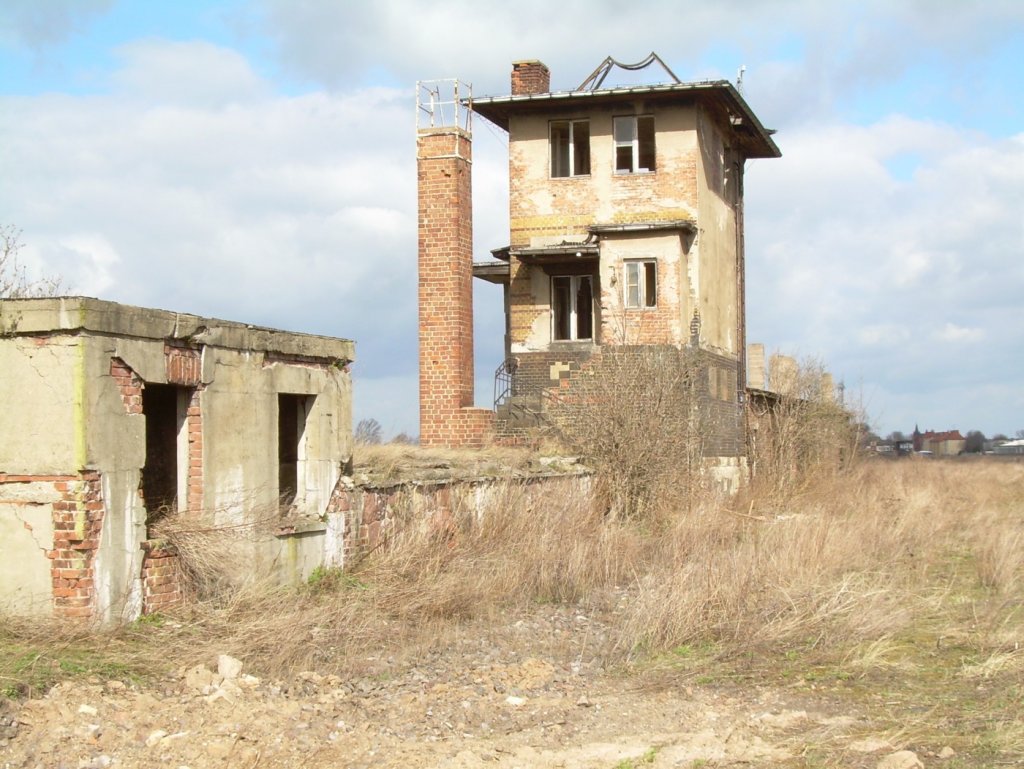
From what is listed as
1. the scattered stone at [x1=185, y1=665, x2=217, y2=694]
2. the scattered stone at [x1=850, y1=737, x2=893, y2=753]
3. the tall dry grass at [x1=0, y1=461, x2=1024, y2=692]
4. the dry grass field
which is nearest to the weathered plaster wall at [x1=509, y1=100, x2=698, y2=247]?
the tall dry grass at [x1=0, y1=461, x2=1024, y2=692]

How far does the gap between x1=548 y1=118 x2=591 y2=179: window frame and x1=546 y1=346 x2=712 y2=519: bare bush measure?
4.73 metres

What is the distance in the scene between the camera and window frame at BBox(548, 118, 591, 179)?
2536cm

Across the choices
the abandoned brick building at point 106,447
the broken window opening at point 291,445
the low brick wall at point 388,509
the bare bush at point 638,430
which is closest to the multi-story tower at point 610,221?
the bare bush at point 638,430

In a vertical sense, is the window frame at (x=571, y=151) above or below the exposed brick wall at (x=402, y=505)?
above

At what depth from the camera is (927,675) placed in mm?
9914

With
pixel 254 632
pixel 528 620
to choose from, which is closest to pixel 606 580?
Result: pixel 528 620

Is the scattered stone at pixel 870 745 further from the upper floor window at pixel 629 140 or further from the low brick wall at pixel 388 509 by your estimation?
the upper floor window at pixel 629 140

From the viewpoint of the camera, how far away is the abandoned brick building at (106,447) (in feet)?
32.0

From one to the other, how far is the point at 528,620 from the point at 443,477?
4.13 metres

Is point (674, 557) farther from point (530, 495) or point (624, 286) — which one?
point (624, 286)

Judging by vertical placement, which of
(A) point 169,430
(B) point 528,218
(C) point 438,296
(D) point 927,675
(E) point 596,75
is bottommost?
(D) point 927,675

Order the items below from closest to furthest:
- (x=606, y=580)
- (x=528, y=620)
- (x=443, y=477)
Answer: (x=528, y=620) < (x=606, y=580) < (x=443, y=477)

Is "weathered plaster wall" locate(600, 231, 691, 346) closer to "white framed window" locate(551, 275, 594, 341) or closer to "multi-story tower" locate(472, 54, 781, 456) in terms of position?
"multi-story tower" locate(472, 54, 781, 456)

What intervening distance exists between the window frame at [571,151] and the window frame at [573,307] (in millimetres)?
2148
